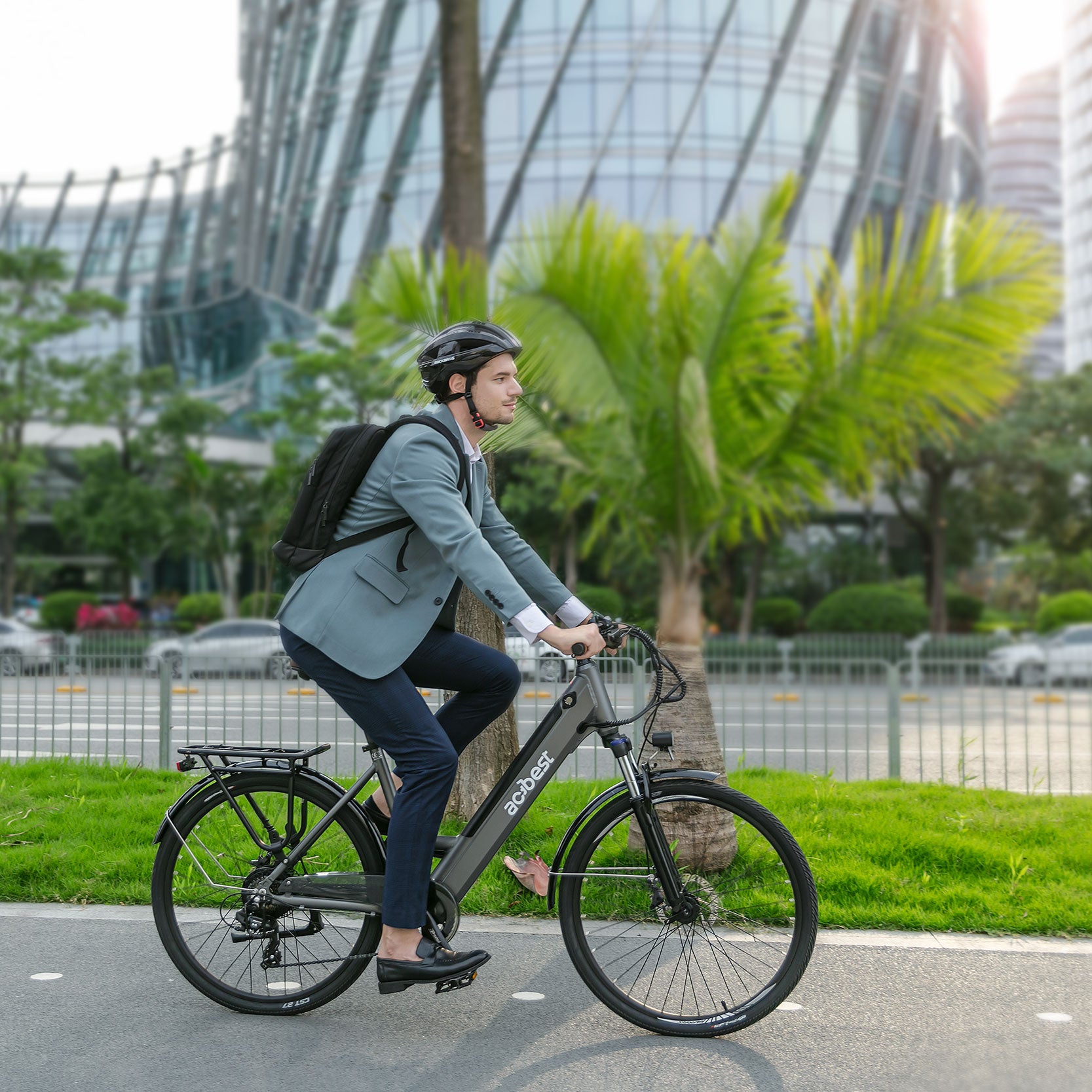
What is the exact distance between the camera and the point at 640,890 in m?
3.56

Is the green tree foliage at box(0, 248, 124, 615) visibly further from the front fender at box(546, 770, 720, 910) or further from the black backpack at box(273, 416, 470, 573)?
the front fender at box(546, 770, 720, 910)

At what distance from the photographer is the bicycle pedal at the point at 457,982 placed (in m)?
3.46

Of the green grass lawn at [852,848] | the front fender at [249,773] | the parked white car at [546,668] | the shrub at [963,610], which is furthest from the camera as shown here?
the shrub at [963,610]

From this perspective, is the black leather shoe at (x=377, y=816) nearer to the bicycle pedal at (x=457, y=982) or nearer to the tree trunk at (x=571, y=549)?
the bicycle pedal at (x=457, y=982)

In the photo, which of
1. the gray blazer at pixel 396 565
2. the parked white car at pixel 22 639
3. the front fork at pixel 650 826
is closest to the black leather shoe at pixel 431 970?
the front fork at pixel 650 826

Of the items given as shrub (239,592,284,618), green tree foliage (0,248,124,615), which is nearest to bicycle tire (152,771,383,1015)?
green tree foliage (0,248,124,615)

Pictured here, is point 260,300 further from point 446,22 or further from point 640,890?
point 640,890

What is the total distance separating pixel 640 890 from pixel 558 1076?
585 mm

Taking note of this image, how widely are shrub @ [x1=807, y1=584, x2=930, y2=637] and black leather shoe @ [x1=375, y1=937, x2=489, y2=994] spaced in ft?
78.1

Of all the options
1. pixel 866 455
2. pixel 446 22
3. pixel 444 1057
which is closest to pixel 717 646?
pixel 866 455

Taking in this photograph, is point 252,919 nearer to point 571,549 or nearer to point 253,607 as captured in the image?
point 571,549

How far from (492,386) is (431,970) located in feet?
5.46

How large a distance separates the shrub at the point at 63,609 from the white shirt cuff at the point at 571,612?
29.7 meters

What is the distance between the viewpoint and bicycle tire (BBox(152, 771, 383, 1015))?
145 inches
